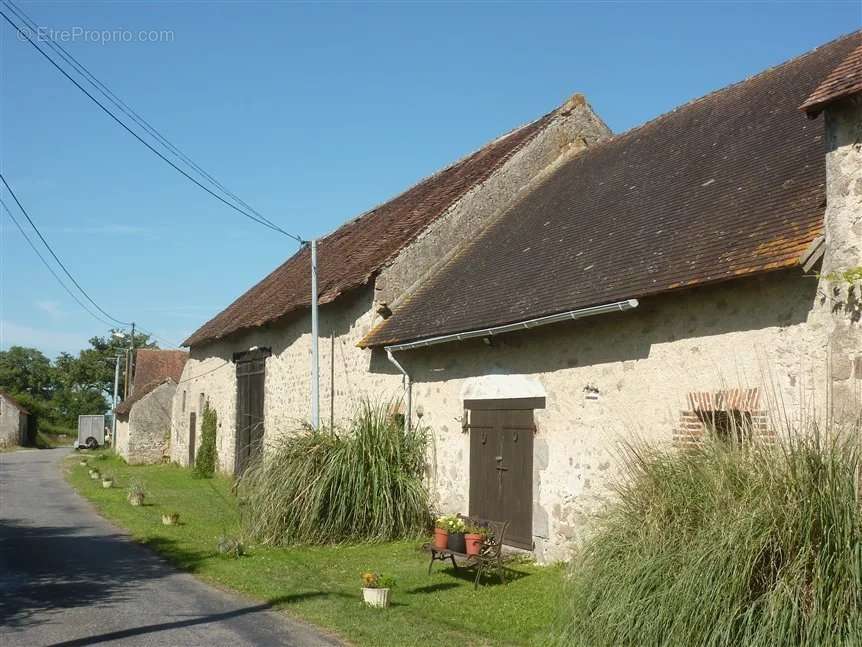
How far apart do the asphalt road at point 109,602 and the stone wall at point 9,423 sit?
4489cm

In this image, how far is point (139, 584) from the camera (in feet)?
30.9

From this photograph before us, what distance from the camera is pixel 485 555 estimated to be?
9.71 m

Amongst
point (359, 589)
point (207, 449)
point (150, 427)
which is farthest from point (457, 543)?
point (150, 427)

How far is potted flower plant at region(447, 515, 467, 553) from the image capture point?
32.3 feet

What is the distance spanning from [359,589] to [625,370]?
3740mm

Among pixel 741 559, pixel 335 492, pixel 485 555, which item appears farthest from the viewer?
pixel 335 492

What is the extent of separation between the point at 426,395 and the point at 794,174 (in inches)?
247

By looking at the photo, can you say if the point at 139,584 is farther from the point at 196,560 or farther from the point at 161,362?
the point at 161,362

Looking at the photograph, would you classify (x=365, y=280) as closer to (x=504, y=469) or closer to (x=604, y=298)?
(x=504, y=469)

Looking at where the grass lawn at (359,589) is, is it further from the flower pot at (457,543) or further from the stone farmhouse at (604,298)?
the stone farmhouse at (604,298)

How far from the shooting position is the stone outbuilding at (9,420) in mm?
53875

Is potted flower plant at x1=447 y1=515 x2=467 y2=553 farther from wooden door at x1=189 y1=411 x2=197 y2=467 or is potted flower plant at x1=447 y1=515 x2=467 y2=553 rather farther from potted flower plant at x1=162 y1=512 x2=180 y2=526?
wooden door at x1=189 y1=411 x2=197 y2=467

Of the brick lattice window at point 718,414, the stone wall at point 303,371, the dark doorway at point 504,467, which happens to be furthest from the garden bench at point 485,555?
the stone wall at point 303,371

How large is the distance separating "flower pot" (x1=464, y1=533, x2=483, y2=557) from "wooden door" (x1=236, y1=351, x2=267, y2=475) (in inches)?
430
